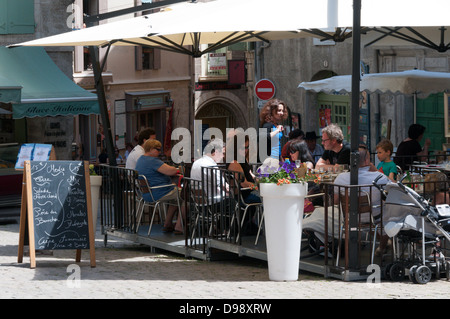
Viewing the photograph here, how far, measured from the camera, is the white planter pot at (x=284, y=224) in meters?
10.3

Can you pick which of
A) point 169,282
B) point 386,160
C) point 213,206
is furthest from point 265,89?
point 169,282

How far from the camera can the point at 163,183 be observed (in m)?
13.6

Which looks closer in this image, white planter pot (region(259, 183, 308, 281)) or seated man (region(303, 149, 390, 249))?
white planter pot (region(259, 183, 308, 281))

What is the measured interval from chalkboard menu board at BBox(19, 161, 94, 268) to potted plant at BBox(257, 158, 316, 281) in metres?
2.46

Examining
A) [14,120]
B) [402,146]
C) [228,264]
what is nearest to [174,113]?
[14,120]

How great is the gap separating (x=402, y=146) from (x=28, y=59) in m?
10.3

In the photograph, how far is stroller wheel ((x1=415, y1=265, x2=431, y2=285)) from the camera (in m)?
9.97

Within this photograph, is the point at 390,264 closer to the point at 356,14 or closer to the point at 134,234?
the point at 356,14

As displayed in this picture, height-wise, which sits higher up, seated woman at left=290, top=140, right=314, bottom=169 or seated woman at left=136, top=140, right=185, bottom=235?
seated woman at left=290, top=140, right=314, bottom=169

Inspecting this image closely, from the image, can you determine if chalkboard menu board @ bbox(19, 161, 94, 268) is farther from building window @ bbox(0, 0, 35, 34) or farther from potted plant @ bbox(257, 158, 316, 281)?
building window @ bbox(0, 0, 35, 34)

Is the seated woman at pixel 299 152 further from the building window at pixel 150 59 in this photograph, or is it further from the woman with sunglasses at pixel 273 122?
the building window at pixel 150 59

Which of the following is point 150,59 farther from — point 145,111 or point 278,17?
point 278,17

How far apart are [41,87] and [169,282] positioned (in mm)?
12570

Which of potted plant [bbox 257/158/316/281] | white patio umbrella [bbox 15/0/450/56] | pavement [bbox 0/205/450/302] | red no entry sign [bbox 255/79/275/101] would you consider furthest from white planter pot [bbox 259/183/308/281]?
red no entry sign [bbox 255/79/275/101]
